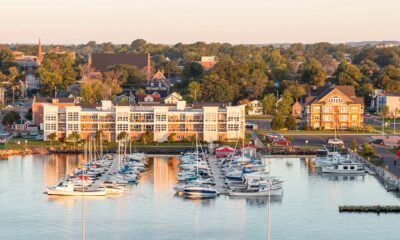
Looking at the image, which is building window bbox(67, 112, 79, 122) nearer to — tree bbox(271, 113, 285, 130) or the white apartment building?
the white apartment building

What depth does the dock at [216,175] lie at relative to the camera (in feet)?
87.9

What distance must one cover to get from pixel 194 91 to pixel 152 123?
1076 cm

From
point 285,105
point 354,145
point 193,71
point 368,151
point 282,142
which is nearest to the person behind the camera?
point 368,151

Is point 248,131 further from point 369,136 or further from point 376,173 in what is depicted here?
point 376,173

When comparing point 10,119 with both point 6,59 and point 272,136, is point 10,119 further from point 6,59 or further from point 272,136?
point 6,59

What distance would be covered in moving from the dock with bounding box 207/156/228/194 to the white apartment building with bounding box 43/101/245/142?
375 cm

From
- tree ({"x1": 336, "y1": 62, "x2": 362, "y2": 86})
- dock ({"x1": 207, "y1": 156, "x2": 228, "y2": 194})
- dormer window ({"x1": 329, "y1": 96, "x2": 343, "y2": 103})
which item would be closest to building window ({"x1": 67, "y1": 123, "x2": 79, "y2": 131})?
dock ({"x1": 207, "y1": 156, "x2": 228, "y2": 194})

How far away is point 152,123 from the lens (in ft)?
121

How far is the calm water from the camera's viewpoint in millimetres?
21344

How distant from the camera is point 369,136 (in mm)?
38312

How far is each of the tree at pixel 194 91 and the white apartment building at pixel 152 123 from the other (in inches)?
387

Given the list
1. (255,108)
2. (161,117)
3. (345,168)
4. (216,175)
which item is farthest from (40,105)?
(345,168)

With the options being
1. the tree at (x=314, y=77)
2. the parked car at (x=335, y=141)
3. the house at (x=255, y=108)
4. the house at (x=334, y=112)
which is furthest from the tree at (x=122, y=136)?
the tree at (x=314, y=77)

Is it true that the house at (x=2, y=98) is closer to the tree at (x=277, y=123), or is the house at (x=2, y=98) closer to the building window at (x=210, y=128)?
the tree at (x=277, y=123)
